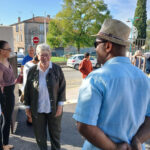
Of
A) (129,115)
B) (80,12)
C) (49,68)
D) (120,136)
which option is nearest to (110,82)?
(129,115)

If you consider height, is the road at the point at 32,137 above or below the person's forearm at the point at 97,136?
below

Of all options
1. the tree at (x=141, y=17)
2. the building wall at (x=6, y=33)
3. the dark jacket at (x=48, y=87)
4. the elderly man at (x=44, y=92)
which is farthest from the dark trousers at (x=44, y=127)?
the tree at (x=141, y=17)

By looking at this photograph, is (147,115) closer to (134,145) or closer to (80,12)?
(134,145)

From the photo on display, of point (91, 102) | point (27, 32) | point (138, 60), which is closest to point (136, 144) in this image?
point (91, 102)

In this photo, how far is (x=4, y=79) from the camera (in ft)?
9.31

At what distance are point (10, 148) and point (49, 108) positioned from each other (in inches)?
48.5

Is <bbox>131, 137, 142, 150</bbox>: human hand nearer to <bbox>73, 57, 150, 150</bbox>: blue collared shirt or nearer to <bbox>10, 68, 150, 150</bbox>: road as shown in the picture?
<bbox>73, 57, 150, 150</bbox>: blue collared shirt

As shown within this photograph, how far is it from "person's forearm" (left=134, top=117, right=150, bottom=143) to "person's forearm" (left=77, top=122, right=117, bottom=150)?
28 centimetres

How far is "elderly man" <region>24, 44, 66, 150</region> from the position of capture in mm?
2461

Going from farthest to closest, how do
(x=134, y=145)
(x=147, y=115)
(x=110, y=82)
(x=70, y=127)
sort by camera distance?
(x=70, y=127)
(x=147, y=115)
(x=134, y=145)
(x=110, y=82)

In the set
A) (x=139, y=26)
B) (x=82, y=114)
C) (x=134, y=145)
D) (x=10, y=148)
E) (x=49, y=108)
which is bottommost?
(x=10, y=148)

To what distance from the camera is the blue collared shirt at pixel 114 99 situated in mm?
1007

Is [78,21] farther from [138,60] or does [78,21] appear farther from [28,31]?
[28,31]

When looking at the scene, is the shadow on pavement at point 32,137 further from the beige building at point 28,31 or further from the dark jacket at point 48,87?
the beige building at point 28,31
